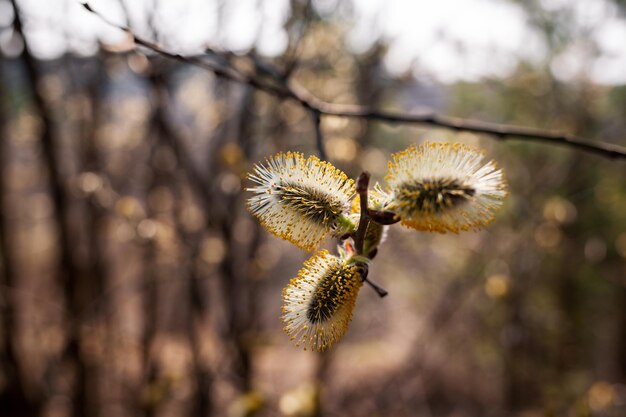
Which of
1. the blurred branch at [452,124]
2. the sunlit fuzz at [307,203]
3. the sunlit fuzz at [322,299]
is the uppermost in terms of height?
the blurred branch at [452,124]

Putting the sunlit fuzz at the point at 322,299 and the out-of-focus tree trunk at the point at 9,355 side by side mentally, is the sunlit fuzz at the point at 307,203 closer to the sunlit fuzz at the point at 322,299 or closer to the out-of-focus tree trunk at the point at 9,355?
the sunlit fuzz at the point at 322,299

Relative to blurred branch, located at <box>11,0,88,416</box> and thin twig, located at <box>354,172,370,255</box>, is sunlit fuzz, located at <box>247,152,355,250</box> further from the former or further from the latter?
blurred branch, located at <box>11,0,88,416</box>

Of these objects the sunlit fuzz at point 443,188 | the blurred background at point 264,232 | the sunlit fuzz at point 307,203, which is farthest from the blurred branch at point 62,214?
the sunlit fuzz at point 443,188

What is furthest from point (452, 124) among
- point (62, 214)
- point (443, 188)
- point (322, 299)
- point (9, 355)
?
point (9, 355)

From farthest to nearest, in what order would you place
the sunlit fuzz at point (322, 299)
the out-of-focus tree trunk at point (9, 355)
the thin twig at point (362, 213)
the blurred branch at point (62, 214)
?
the out-of-focus tree trunk at point (9, 355) → the blurred branch at point (62, 214) → the sunlit fuzz at point (322, 299) → the thin twig at point (362, 213)

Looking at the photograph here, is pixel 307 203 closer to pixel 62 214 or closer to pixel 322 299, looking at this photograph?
pixel 322 299

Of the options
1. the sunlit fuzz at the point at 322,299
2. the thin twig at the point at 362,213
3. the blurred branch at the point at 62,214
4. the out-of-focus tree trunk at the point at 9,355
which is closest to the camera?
the thin twig at the point at 362,213

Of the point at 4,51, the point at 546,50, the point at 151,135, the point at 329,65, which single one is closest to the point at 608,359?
the point at 546,50

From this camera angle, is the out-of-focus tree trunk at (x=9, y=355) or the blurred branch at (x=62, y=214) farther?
the out-of-focus tree trunk at (x=9, y=355)
